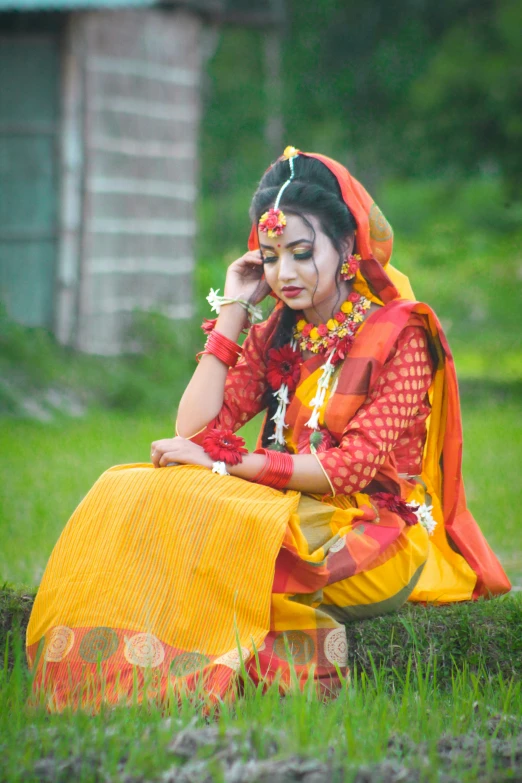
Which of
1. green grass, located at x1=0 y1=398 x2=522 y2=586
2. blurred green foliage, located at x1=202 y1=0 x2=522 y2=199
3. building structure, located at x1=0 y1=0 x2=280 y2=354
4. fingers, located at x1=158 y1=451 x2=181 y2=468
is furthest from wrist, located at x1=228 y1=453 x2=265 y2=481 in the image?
blurred green foliage, located at x1=202 y1=0 x2=522 y2=199

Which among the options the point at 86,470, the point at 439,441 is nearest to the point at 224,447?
the point at 439,441

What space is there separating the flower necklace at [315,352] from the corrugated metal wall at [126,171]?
646 cm

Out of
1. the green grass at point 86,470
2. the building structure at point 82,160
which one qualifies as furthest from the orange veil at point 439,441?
the building structure at point 82,160

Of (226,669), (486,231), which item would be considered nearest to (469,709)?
(226,669)

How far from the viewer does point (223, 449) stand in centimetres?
348

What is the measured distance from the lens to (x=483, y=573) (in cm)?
385

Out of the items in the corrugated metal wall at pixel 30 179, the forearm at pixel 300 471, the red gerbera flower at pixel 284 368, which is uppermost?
the corrugated metal wall at pixel 30 179

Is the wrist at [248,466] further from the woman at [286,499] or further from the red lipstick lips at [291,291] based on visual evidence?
the red lipstick lips at [291,291]

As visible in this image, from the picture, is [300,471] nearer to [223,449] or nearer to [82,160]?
[223,449]

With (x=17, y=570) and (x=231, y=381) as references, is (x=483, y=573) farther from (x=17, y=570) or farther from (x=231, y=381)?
(x=17, y=570)

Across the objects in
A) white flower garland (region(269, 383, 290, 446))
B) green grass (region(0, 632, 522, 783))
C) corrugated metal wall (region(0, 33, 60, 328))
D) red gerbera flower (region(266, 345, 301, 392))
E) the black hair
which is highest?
corrugated metal wall (region(0, 33, 60, 328))

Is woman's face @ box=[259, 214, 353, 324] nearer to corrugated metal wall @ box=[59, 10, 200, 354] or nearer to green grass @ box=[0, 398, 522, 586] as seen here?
green grass @ box=[0, 398, 522, 586]

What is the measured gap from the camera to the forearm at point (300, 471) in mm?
3449

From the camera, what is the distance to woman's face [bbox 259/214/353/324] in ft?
11.7
